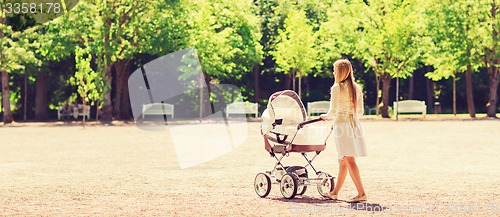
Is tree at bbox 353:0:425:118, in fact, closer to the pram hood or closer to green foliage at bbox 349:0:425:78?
green foliage at bbox 349:0:425:78

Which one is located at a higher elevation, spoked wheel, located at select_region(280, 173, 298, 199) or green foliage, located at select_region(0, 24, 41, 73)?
green foliage, located at select_region(0, 24, 41, 73)

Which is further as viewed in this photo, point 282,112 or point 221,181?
point 221,181

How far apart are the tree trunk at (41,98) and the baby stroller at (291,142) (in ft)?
132

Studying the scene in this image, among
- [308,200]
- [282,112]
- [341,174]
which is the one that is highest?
[282,112]

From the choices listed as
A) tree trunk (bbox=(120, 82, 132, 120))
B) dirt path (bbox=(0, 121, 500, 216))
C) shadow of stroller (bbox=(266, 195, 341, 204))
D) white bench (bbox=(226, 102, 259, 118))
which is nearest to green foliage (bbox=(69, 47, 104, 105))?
tree trunk (bbox=(120, 82, 132, 120))

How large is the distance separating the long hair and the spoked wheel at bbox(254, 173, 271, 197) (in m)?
1.78

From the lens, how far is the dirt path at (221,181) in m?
11.5

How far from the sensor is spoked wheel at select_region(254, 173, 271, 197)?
1263 centimetres

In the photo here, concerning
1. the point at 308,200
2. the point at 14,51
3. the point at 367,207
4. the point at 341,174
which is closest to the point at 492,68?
the point at 14,51

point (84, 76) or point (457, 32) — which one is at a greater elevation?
point (457, 32)

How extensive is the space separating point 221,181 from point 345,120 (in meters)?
4.10

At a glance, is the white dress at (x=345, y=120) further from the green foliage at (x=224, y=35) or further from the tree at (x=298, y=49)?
the tree at (x=298, y=49)

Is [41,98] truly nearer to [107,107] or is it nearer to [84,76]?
[107,107]

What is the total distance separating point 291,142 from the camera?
1233 cm
